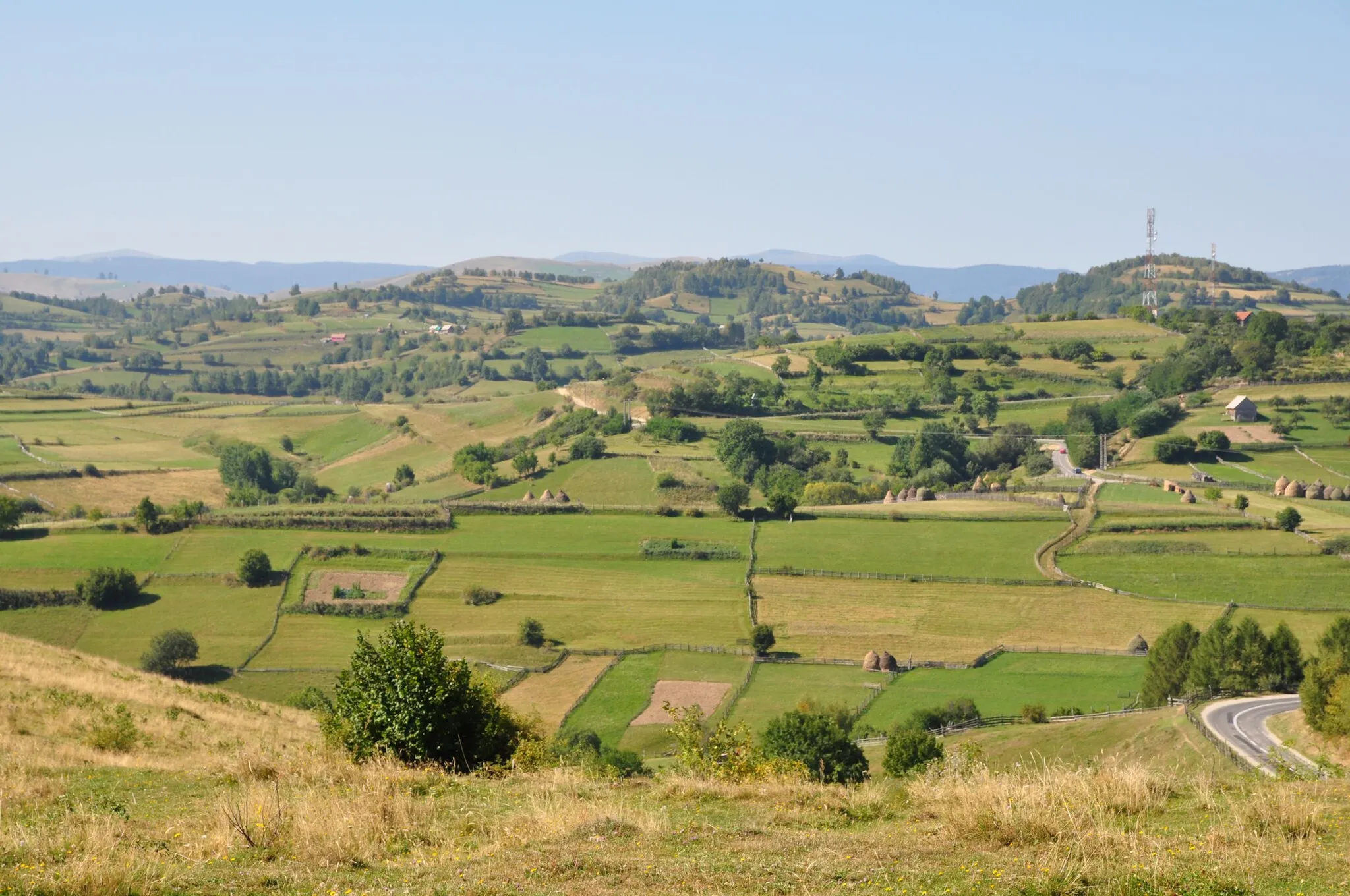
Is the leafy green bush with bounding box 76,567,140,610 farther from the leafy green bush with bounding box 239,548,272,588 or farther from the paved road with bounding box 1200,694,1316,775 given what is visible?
the paved road with bounding box 1200,694,1316,775

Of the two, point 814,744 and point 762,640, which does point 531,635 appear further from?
point 814,744

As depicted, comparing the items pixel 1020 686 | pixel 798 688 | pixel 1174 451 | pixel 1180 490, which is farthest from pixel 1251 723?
pixel 1174 451

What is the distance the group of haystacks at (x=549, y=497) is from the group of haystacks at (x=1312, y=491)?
56427 mm

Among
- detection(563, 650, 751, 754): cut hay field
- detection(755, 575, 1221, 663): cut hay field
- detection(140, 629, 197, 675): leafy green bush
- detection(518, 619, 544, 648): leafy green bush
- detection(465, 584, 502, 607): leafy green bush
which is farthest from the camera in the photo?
detection(465, 584, 502, 607): leafy green bush

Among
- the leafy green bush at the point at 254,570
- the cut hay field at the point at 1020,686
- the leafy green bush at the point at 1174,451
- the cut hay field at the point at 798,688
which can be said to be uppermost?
the leafy green bush at the point at 1174,451

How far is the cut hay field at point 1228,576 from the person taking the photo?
67.9 metres

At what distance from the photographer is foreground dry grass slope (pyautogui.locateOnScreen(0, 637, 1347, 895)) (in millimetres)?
13172

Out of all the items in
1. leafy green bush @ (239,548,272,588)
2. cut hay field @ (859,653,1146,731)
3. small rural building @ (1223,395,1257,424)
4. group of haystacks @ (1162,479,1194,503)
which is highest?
small rural building @ (1223,395,1257,424)

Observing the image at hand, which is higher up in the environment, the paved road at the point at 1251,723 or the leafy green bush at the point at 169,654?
the paved road at the point at 1251,723

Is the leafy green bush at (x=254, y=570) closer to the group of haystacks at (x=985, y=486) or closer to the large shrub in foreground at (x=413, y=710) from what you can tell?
the large shrub in foreground at (x=413, y=710)

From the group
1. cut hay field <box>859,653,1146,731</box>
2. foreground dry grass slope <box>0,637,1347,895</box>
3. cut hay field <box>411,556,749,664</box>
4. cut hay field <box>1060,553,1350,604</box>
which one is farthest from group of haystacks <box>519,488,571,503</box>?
foreground dry grass slope <box>0,637,1347,895</box>

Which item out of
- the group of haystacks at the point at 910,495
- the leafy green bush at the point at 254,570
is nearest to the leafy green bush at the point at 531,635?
the leafy green bush at the point at 254,570

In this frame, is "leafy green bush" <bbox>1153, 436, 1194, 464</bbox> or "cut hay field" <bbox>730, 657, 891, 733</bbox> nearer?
"cut hay field" <bbox>730, 657, 891, 733</bbox>

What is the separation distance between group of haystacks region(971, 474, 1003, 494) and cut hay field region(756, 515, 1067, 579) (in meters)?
14.9
